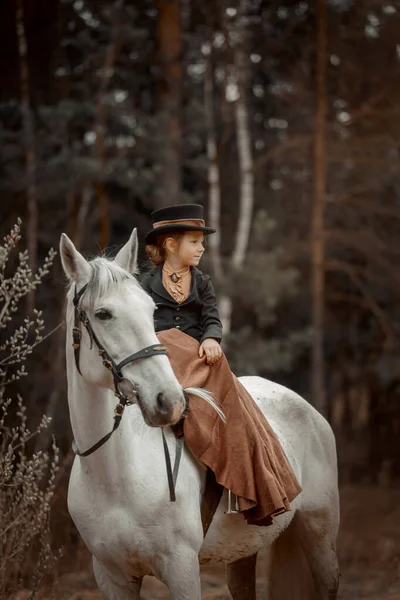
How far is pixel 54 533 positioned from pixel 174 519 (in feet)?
15.2

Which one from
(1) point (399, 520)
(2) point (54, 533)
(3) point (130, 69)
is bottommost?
(1) point (399, 520)

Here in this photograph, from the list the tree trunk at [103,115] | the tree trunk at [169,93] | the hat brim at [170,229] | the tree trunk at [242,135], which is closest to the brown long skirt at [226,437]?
the hat brim at [170,229]

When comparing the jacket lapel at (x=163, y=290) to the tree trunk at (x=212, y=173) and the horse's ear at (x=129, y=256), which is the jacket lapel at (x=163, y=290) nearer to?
the horse's ear at (x=129, y=256)

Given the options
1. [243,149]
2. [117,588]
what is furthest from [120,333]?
[243,149]

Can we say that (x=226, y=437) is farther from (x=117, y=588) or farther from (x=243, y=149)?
(x=243, y=149)

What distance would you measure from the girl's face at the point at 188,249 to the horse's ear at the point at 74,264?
26.0 inches

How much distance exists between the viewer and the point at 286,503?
15.2 feet

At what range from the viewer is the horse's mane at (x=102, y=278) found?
3896mm

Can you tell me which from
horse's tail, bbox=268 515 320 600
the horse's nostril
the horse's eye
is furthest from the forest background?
the horse's nostril

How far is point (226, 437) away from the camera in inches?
175

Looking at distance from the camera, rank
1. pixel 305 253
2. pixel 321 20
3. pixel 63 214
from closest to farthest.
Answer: pixel 63 214, pixel 321 20, pixel 305 253

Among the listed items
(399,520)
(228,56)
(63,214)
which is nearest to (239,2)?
(228,56)

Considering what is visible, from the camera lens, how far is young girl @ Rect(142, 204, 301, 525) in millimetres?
4379

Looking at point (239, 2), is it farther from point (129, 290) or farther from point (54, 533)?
point (129, 290)
